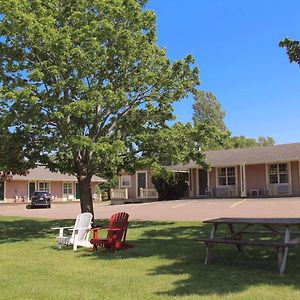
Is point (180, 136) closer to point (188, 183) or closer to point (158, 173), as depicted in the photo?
point (158, 173)

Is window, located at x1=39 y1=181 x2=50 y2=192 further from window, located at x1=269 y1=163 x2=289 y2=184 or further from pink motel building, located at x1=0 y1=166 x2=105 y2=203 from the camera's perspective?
window, located at x1=269 y1=163 x2=289 y2=184

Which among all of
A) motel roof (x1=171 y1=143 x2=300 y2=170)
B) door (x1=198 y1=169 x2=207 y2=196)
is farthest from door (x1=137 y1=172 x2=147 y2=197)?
door (x1=198 y1=169 x2=207 y2=196)

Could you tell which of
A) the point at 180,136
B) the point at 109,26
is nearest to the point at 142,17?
the point at 109,26

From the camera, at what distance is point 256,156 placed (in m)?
38.2

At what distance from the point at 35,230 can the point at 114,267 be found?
31.8ft

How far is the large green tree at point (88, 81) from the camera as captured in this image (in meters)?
15.2

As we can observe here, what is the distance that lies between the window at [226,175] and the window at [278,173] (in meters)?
3.14

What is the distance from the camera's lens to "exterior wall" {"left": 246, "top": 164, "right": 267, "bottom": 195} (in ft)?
122

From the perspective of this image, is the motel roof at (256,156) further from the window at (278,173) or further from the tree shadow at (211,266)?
the tree shadow at (211,266)

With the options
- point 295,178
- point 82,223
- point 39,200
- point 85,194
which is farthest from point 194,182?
point 82,223

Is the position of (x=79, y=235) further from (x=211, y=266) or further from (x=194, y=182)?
(x=194, y=182)

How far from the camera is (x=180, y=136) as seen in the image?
1812 cm

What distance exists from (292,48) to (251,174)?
26.4 meters

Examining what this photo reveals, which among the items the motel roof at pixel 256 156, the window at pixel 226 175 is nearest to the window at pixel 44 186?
the motel roof at pixel 256 156
